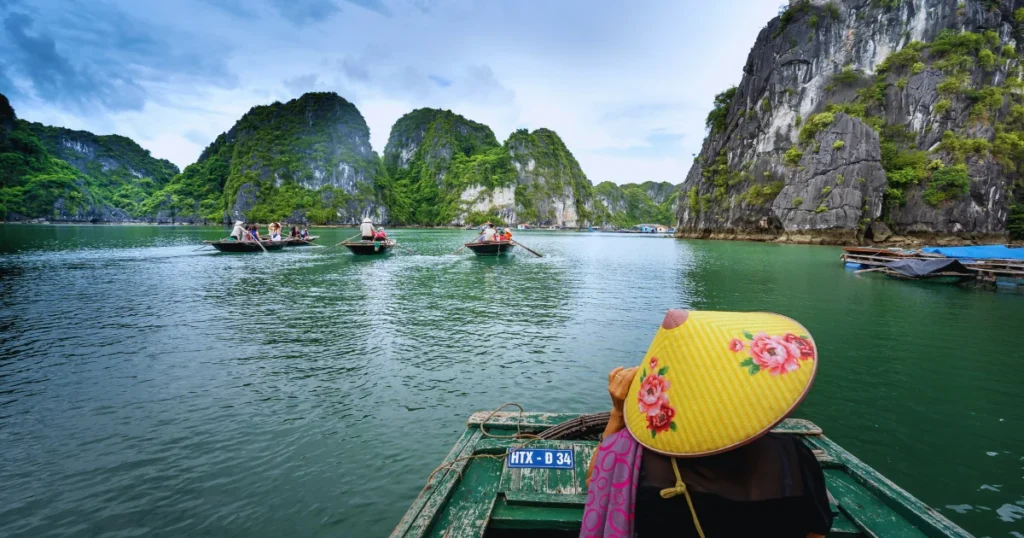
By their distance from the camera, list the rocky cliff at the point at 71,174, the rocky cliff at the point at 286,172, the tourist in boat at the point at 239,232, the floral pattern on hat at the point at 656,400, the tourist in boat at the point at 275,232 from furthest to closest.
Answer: the rocky cliff at the point at 286,172
the rocky cliff at the point at 71,174
the tourist in boat at the point at 275,232
the tourist in boat at the point at 239,232
the floral pattern on hat at the point at 656,400

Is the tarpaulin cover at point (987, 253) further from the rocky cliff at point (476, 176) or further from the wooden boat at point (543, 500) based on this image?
the rocky cliff at point (476, 176)

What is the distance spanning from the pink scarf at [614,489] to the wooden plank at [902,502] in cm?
249


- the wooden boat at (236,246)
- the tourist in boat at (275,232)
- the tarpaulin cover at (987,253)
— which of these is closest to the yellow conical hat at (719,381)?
the tarpaulin cover at (987,253)

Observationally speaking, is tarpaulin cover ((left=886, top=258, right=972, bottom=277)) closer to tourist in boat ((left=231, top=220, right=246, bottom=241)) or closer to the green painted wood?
the green painted wood

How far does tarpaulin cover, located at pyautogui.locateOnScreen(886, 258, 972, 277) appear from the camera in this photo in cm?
1902

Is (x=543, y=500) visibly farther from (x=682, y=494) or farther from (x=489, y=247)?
(x=489, y=247)

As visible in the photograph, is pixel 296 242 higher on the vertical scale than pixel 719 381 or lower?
higher

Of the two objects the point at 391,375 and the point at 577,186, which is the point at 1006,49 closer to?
the point at 391,375

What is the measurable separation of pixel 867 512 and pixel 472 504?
276cm

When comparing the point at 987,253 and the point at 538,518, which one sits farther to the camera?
the point at 987,253

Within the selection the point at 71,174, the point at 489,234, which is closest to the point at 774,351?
the point at 489,234

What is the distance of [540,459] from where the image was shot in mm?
3414

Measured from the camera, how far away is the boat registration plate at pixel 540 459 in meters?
3.34

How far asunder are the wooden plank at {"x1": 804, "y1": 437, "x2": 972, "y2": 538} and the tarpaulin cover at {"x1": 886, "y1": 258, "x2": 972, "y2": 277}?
22.8m
